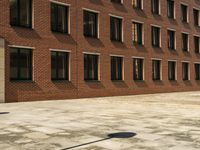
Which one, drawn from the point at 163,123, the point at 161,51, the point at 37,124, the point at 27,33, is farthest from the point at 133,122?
the point at 161,51

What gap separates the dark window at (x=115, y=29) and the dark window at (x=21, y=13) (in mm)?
8277

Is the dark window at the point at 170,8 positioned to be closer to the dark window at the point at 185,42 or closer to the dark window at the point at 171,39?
the dark window at the point at 171,39

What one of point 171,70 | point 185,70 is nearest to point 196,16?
point 185,70

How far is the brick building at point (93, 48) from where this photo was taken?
65.4 ft

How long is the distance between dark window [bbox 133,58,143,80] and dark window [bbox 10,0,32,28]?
1162cm

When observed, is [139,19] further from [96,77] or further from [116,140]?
[116,140]

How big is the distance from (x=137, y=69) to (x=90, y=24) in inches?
274

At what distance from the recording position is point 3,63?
18797 mm

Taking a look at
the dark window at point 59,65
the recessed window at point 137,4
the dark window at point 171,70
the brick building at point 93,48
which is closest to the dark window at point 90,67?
the brick building at point 93,48

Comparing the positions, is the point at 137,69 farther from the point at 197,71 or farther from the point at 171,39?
the point at 197,71

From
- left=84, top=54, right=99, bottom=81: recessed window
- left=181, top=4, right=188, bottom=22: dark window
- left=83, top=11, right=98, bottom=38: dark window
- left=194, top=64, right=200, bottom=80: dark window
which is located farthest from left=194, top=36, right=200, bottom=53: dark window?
left=84, top=54, right=99, bottom=81: recessed window

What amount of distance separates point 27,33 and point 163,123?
1305cm

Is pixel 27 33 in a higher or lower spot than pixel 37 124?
higher

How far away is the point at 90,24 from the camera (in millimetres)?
25172
